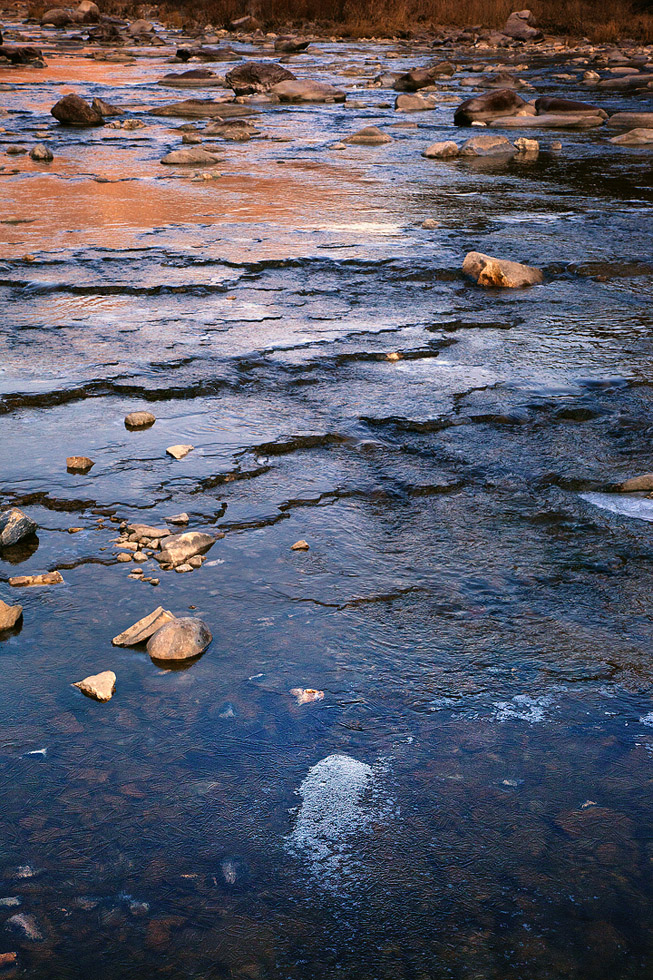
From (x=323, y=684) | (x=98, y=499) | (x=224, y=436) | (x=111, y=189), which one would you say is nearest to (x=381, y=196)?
(x=111, y=189)

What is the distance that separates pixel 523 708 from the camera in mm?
1844

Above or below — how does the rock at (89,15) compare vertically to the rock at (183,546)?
above

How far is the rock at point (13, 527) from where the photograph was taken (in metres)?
2.37

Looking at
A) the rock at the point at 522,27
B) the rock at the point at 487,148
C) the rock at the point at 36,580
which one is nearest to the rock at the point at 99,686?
the rock at the point at 36,580

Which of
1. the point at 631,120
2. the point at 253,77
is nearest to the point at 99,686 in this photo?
the point at 631,120

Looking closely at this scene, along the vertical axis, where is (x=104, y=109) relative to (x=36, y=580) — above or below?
above

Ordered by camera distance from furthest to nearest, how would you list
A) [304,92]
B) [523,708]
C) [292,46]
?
[292,46] < [304,92] < [523,708]

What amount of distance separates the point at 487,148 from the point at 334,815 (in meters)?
8.44

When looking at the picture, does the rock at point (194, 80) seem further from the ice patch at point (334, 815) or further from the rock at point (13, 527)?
the ice patch at point (334, 815)

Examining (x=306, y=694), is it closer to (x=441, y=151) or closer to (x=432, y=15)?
(x=441, y=151)

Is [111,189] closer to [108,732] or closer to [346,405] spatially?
[346,405]

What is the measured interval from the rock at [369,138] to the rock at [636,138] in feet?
7.69

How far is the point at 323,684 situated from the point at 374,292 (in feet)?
9.83

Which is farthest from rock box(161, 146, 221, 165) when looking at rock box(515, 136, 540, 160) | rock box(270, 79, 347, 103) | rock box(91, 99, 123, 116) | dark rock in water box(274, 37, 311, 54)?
dark rock in water box(274, 37, 311, 54)
